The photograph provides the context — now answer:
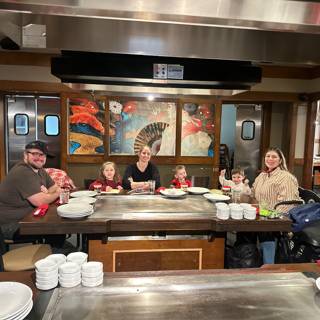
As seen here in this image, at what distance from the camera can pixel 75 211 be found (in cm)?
221

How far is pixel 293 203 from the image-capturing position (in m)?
2.96

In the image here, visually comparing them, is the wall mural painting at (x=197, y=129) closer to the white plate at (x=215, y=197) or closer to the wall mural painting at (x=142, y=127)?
the wall mural painting at (x=142, y=127)

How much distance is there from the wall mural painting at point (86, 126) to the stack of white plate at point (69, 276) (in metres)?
3.63

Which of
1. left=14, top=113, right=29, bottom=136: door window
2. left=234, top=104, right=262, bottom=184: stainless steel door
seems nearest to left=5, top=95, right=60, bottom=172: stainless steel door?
left=14, top=113, right=29, bottom=136: door window

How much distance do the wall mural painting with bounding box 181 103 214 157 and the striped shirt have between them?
5.82 feet

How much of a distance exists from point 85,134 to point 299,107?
3.51 metres

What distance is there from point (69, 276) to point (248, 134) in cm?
534

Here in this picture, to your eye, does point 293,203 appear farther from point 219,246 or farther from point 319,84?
point 319,84

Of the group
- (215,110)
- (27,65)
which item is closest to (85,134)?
(27,65)

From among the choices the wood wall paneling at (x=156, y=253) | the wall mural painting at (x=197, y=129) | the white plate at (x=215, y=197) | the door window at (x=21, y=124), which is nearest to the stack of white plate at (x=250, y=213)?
the wood wall paneling at (x=156, y=253)

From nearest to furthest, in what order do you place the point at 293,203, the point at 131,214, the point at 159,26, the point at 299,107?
the point at 159,26 < the point at 131,214 < the point at 293,203 < the point at 299,107

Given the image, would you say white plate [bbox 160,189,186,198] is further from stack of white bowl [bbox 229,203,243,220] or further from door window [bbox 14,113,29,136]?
door window [bbox 14,113,29,136]

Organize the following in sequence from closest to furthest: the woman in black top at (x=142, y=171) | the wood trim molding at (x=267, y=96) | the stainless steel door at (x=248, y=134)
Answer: the woman in black top at (x=142, y=171), the wood trim molding at (x=267, y=96), the stainless steel door at (x=248, y=134)

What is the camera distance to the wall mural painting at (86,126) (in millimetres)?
4641
